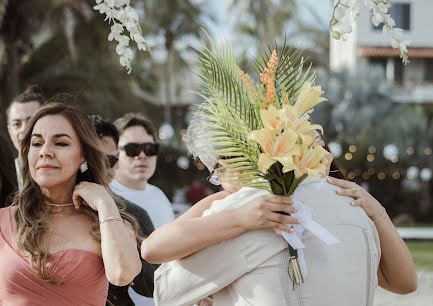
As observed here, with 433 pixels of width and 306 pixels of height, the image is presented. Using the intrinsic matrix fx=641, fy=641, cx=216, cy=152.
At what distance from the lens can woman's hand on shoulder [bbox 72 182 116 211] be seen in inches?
120

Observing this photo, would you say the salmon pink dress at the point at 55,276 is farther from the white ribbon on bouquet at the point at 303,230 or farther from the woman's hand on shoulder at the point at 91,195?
the white ribbon on bouquet at the point at 303,230

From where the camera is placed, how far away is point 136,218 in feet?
13.4

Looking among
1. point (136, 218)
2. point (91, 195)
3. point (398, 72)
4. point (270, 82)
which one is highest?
point (270, 82)

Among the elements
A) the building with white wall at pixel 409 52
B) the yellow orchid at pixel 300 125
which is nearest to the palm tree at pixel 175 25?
the building with white wall at pixel 409 52

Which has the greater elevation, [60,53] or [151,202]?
[60,53]

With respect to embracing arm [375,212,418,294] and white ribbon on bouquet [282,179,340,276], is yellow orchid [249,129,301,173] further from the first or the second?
embracing arm [375,212,418,294]

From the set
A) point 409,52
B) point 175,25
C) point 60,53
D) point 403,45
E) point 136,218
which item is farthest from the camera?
point 409,52

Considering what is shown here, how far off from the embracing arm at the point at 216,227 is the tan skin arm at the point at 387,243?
31 cm

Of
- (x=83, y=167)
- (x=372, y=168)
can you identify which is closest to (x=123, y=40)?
(x=83, y=167)

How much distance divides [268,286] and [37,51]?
22.0 m

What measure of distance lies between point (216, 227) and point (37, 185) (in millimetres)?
1331

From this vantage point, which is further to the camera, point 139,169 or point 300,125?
point 139,169

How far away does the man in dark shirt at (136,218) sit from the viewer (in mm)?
3881

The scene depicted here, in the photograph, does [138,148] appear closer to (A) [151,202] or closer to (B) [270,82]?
(A) [151,202]
